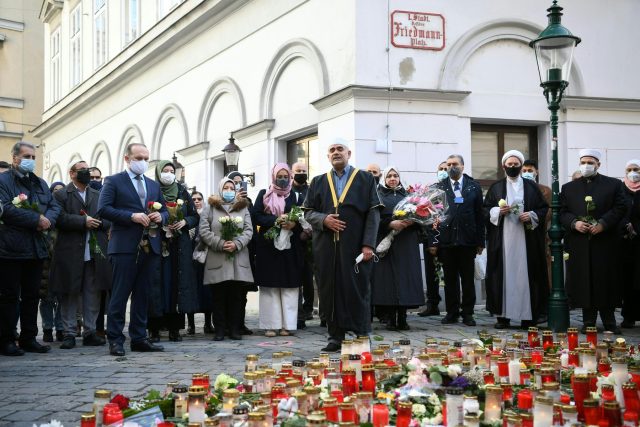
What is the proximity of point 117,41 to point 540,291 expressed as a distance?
19207 millimetres

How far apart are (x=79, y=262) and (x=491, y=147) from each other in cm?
796

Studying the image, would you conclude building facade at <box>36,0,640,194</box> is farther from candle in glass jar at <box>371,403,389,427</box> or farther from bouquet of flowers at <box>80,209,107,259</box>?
candle in glass jar at <box>371,403,389,427</box>

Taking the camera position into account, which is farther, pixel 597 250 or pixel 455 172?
pixel 455 172

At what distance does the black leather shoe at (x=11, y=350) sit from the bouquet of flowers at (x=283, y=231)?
3.03 m

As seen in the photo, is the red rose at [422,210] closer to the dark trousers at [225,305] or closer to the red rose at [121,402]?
the dark trousers at [225,305]

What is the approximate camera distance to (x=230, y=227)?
9.23 m

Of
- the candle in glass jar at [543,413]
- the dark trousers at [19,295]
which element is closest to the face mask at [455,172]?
the dark trousers at [19,295]

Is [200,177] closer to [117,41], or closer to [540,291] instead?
[117,41]

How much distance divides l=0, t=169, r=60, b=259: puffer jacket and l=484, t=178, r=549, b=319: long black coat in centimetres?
530

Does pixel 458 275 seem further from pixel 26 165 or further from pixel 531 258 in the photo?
pixel 26 165

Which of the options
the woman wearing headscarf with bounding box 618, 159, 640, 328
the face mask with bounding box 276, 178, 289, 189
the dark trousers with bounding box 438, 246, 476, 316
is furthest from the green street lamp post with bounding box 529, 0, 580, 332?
the face mask with bounding box 276, 178, 289, 189

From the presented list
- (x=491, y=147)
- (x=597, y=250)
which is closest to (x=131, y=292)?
(x=597, y=250)

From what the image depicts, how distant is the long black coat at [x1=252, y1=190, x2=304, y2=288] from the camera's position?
951 cm

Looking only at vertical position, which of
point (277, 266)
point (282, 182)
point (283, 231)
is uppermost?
point (282, 182)
